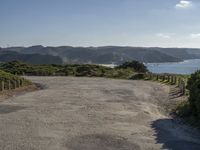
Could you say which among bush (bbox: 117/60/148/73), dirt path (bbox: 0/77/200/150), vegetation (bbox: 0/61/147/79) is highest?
dirt path (bbox: 0/77/200/150)

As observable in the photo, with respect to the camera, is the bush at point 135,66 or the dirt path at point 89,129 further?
the bush at point 135,66

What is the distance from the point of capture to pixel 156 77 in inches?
2064

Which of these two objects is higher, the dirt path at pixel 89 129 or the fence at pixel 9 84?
the dirt path at pixel 89 129

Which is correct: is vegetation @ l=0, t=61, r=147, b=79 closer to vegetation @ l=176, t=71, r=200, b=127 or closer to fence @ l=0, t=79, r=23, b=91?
fence @ l=0, t=79, r=23, b=91

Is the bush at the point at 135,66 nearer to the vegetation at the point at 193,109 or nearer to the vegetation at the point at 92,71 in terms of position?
the vegetation at the point at 92,71

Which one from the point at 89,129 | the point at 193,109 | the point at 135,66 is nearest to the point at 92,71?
the point at 135,66

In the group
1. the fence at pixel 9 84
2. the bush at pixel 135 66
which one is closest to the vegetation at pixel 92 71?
the bush at pixel 135 66

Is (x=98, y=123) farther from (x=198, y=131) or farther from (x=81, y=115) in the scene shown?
(x=198, y=131)

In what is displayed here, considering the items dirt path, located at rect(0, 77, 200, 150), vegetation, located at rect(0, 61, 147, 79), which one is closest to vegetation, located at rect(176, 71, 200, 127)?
dirt path, located at rect(0, 77, 200, 150)

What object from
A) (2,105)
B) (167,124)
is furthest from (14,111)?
(167,124)

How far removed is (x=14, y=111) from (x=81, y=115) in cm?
300

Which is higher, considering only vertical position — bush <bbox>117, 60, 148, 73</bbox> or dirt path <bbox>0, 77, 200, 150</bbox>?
dirt path <bbox>0, 77, 200, 150</bbox>

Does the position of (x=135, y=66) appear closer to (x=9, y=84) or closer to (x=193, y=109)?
(x=9, y=84)

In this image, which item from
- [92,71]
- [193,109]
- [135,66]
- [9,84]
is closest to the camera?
[193,109]
